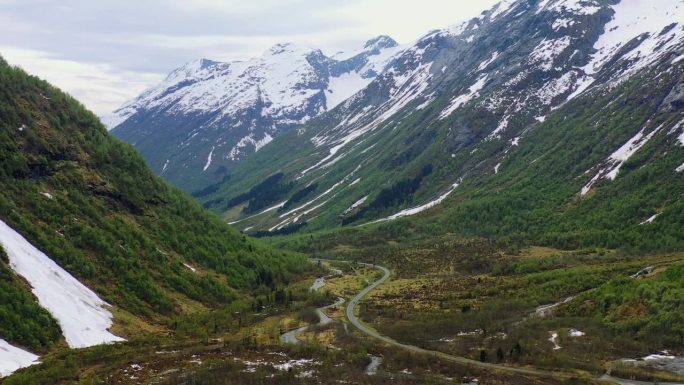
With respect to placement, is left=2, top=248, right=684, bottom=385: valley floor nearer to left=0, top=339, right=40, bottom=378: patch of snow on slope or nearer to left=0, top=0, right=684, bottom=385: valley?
left=0, top=0, right=684, bottom=385: valley

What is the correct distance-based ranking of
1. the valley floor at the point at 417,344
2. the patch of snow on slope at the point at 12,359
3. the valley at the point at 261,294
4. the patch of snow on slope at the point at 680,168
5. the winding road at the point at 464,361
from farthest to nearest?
the patch of snow on slope at the point at 680,168 → the valley at the point at 261,294 → the valley floor at the point at 417,344 → the winding road at the point at 464,361 → the patch of snow on slope at the point at 12,359

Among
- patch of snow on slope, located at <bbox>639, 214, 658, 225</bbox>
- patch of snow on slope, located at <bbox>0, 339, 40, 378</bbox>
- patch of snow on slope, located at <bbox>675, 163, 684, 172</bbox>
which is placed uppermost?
patch of snow on slope, located at <bbox>0, 339, 40, 378</bbox>

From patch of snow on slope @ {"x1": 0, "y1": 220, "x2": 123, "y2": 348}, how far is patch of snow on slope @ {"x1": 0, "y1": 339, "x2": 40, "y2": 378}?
879cm

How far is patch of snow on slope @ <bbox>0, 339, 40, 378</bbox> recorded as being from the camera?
6738 cm

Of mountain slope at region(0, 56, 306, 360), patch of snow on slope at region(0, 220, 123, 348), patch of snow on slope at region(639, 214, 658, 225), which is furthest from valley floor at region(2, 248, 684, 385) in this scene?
patch of snow on slope at region(639, 214, 658, 225)

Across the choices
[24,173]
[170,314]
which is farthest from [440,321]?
[24,173]

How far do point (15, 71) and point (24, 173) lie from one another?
3852cm

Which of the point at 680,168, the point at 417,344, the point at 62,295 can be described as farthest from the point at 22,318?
the point at 680,168

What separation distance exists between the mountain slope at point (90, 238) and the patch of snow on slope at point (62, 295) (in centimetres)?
21

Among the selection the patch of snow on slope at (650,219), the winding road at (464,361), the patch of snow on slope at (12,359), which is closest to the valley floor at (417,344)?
the winding road at (464,361)

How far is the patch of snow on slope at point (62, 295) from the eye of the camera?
8419cm

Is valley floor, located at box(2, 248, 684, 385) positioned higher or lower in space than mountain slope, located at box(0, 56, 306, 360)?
lower

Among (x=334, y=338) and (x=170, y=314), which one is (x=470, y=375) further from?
(x=170, y=314)

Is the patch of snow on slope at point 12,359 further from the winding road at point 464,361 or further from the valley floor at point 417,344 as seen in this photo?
the winding road at point 464,361
